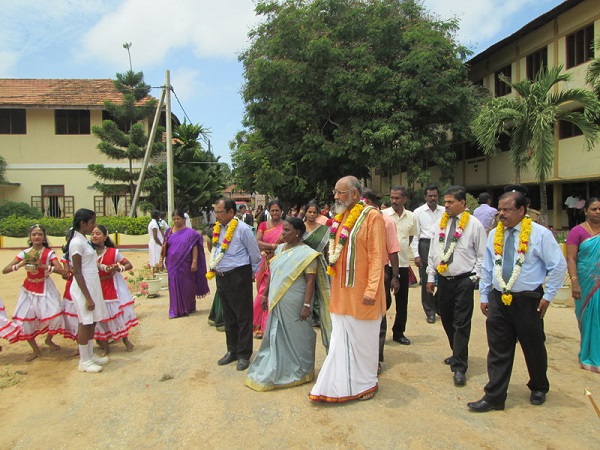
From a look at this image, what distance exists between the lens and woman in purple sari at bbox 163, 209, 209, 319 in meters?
7.23

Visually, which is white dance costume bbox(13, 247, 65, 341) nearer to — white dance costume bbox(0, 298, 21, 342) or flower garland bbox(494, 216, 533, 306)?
white dance costume bbox(0, 298, 21, 342)

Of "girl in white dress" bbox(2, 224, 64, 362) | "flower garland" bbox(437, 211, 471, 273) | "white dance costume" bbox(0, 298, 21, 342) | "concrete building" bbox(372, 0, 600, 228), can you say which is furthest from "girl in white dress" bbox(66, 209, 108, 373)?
"concrete building" bbox(372, 0, 600, 228)

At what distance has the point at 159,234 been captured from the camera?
11.3 m

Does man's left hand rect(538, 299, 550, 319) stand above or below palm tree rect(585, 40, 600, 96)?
below

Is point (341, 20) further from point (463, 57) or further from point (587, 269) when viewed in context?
point (587, 269)

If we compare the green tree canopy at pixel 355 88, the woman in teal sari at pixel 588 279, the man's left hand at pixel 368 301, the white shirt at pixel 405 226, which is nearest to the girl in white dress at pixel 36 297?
the man's left hand at pixel 368 301

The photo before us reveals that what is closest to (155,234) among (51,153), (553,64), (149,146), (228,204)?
(228,204)

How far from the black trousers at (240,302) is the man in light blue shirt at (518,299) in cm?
230

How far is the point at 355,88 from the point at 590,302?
13613 millimetres

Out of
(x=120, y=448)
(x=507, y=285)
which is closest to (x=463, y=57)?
(x=507, y=285)

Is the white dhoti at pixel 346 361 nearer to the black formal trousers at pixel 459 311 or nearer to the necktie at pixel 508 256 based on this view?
the black formal trousers at pixel 459 311

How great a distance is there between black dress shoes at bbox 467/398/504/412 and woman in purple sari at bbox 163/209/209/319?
456cm

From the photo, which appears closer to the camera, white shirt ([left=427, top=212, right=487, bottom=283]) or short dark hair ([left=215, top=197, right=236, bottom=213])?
white shirt ([left=427, top=212, right=487, bottom=283])

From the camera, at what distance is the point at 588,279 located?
15.8 ft
